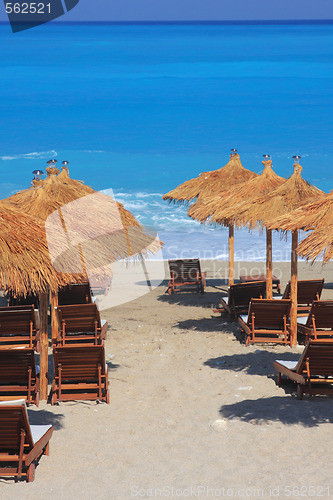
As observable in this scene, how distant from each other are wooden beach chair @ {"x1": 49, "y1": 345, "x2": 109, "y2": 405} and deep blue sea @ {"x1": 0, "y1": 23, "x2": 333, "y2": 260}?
13.5m

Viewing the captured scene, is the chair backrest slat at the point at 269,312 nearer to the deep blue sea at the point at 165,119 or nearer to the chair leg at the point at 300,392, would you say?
the chair leg at the point at 300,392

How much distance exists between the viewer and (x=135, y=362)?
8.13 m

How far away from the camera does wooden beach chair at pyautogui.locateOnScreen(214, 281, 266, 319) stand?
1008 centimetres

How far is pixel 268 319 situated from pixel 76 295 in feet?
9.89

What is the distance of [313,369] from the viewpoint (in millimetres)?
6461

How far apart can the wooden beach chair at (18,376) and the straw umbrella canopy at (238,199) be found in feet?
15.2

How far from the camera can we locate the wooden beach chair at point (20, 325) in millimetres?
7590

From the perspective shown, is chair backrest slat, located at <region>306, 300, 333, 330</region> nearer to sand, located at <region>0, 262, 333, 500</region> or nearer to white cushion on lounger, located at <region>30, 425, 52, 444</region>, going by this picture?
sand, located at <region>0, 262, 333, 500</region>

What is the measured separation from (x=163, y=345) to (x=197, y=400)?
7.09 ft

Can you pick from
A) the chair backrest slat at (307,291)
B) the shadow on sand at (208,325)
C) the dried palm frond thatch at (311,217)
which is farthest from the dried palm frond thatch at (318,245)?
the shadow on sand at (208,325)

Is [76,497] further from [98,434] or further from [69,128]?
[69,128]

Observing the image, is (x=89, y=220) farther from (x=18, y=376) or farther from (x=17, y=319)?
(x=18, y=376)

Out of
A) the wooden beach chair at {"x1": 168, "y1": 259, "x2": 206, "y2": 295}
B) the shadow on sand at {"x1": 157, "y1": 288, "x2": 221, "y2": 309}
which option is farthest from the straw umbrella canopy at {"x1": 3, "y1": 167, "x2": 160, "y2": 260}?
the wooden beach chair at {"x1": 168, "y1": 259, "x2": 206, "y2": 295}

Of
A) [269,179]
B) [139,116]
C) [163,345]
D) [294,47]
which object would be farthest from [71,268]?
[294,47]
